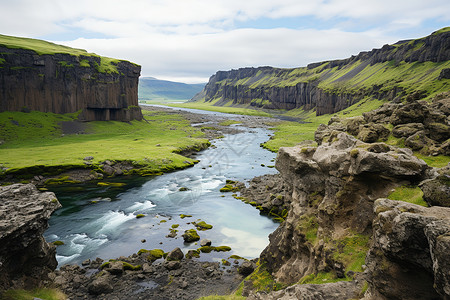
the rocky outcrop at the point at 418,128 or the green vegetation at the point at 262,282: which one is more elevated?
the rocky outcrop at the point at 418,128

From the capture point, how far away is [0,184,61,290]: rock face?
21031 millimetres

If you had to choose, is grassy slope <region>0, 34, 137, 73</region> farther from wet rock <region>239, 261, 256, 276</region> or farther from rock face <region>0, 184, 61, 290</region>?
wet rock <region>239, 261, 256, 276</region>

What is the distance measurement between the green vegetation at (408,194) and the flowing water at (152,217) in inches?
840

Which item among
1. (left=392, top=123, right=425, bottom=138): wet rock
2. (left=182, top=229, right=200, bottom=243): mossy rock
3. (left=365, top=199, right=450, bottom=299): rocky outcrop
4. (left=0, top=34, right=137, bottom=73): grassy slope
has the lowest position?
(left=182, top=229, right=200, bottom=243): mossy rock

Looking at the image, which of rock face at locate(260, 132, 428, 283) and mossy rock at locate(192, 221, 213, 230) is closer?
rock face at locate(260, 132, 428, 283)

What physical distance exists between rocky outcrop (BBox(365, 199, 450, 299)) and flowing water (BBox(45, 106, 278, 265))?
24383 mm

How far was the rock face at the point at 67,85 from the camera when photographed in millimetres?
118812

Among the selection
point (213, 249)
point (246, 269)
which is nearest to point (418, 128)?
point (246, 269)

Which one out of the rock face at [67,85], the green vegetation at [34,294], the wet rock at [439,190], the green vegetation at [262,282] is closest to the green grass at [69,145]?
the rock face at [67,85]

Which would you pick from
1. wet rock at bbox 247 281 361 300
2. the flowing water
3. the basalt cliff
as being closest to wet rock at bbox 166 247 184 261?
the flowing water

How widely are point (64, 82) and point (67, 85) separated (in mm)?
1776

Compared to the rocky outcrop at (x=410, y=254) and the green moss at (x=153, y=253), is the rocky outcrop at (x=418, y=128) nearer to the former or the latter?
the rocky outcrop at (x=410, y=254)

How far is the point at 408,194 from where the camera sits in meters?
19.4

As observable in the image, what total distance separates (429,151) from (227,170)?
53679mm
